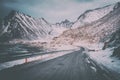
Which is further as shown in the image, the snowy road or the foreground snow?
the foreground snow

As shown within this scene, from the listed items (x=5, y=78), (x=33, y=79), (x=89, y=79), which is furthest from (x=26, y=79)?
(x=89, y=79)

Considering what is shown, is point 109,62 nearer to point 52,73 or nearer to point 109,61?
point 109,61

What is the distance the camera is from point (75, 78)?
1172cm

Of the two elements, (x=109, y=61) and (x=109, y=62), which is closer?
(x=109, y=62)

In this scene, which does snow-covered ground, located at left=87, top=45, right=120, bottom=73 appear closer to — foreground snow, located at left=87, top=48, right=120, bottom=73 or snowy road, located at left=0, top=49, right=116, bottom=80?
foreground snow, located at left=87, top=48, right=120, bottom=73

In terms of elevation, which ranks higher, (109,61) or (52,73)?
(109,61)

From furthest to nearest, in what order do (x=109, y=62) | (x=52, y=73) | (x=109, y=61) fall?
(x=109, y=61) → (x=109, y=62) → (x=52, y=73)

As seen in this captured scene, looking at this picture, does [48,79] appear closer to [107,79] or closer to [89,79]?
[89,79]

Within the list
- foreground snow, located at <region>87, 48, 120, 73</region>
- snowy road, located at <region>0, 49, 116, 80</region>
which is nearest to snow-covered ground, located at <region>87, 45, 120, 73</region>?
foreground snow, located at <region>87, 48, 120, 73</region>

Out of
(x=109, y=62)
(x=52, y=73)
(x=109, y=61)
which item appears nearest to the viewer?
(x=52, y=73)

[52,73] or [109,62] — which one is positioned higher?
[109,62]

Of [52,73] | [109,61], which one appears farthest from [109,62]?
[52,73]

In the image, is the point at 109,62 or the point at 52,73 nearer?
the point at 52,73

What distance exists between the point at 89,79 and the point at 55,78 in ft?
6.76
